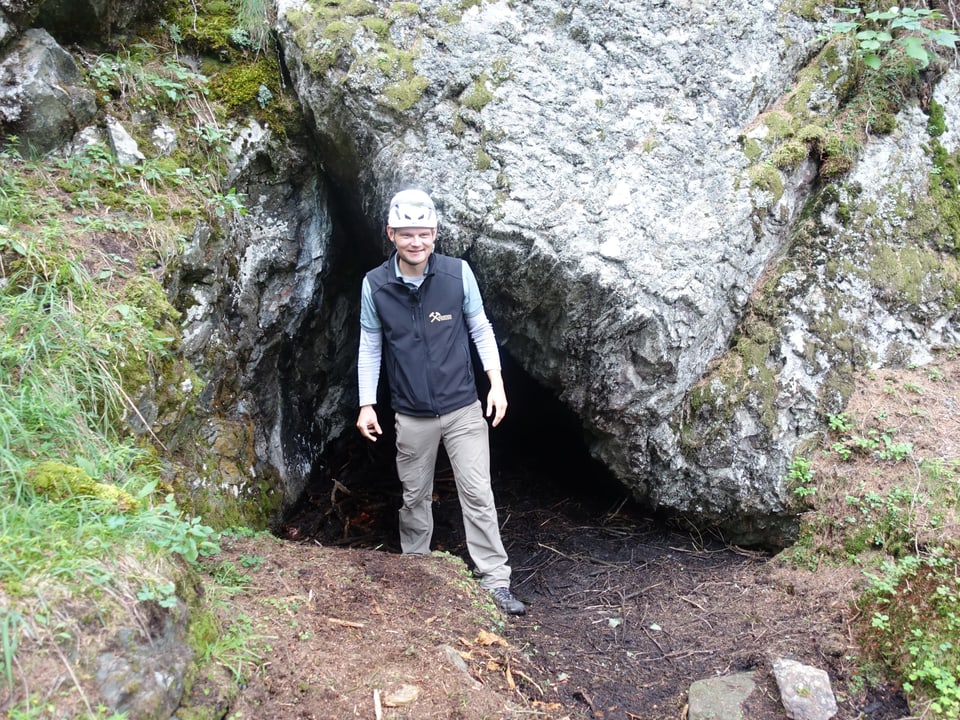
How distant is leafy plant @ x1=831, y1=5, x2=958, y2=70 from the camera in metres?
4.05

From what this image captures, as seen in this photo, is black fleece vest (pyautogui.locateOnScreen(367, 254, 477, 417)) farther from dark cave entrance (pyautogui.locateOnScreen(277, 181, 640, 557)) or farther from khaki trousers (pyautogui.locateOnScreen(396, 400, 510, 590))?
dark cave entrance (pyautogui.locateOnScreen(277, 181, 640, 557))

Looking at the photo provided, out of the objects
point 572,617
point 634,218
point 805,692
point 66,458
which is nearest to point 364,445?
point 572,617

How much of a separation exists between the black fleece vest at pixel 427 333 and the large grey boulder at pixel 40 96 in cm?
207

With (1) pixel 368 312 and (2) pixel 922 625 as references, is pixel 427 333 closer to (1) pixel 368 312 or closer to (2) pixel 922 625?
(1) pixel 368 312

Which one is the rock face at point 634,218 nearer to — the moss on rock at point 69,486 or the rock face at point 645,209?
the rock face at point 645,209

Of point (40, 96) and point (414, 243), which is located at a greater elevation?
point (40, 96)

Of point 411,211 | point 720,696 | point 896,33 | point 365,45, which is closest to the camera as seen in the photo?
point 720,696

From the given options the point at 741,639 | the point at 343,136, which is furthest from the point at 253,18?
the point at 741,639

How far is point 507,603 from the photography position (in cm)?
400

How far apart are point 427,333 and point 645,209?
1.64 m

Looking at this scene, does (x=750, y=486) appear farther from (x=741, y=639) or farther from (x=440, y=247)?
(x=440, y=247)

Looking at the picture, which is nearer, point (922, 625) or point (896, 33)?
point (922, 625)

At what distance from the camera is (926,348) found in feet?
14.9

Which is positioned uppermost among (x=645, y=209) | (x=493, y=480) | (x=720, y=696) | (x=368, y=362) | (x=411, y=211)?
(x=645, y=209)
